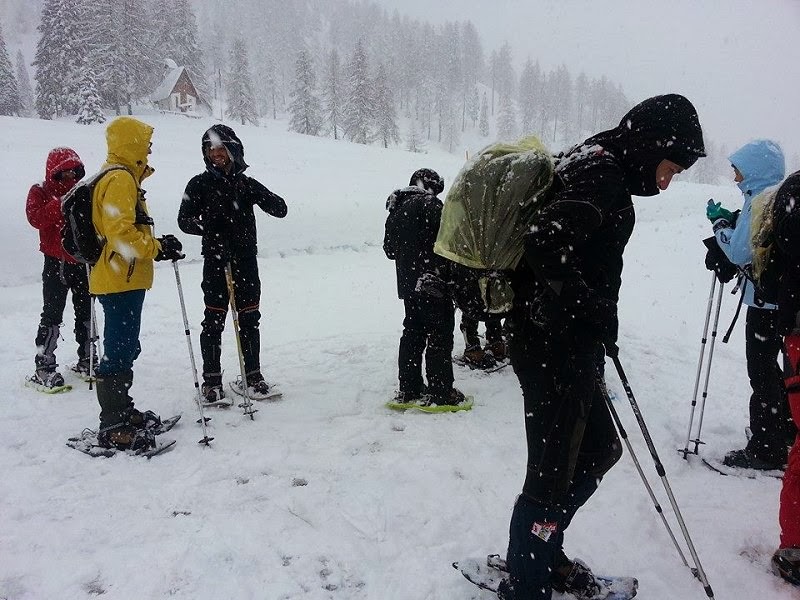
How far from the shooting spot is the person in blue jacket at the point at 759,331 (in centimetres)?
386

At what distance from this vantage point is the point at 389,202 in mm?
5578

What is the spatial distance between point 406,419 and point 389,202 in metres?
2.49

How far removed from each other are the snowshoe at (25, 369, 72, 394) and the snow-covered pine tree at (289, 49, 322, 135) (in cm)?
5453

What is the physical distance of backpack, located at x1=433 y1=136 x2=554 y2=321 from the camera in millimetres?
2314

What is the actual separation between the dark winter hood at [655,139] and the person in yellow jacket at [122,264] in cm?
380

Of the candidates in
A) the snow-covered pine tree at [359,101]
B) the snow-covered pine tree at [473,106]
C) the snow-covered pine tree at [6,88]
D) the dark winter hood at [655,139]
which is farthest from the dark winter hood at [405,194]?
the snow-covered pine tree at [473,106]

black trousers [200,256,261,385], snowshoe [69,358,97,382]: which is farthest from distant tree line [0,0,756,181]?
snowshoe [69,358,97,382]

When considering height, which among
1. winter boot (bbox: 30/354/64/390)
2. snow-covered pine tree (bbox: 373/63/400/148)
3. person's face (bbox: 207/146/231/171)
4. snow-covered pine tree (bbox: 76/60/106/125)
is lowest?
winter boot (bbox: 30/354/64/390)

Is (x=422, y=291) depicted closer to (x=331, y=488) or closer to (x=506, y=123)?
(x=331, y=488)

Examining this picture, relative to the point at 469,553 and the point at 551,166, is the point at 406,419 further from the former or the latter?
the point at 551,166

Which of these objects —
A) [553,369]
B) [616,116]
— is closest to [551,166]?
[553,369]

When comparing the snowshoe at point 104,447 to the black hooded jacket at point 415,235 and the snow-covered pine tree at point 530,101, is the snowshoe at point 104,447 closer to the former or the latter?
the black hooded jacket at point 415,235

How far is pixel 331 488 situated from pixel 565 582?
1.85 meters

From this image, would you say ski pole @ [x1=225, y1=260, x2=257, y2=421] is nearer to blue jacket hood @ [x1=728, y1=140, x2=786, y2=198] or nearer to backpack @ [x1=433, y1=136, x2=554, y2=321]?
backpack @ [x1=433, y1=136, x2=554, y2=321]
